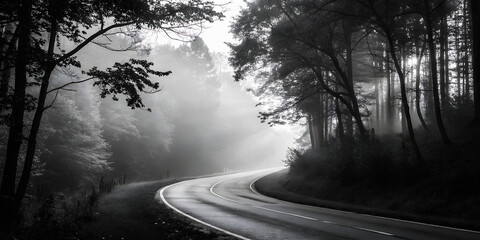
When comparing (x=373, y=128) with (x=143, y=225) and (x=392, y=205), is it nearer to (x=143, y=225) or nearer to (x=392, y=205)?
(x=392, y=205)

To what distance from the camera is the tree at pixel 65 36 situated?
25.5ft

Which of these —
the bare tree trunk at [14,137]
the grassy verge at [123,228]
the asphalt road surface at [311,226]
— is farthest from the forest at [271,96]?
the asphalt road surface at [311,226]

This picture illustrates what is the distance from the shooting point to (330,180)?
21703 mm

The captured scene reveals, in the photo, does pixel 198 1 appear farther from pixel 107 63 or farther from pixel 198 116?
pixel 198 116

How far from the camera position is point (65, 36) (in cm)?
1006

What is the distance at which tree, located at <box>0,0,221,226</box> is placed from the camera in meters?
7.78

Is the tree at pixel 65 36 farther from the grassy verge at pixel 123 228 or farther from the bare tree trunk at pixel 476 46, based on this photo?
the bare tree trunk at pixel 476 46

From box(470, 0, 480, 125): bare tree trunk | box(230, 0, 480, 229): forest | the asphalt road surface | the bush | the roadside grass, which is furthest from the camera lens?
the bush

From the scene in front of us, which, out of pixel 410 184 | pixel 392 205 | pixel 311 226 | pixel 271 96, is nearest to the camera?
pixel 311 226

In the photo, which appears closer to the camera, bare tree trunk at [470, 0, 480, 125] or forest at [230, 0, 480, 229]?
forest at [230, 0, 480, 229]

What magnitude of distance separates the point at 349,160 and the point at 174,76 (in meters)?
41.9

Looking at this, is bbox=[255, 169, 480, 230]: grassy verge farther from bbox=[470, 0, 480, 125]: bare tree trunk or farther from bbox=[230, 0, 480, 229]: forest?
bbox=[470, 0, 480, 125]: bare tree trunk

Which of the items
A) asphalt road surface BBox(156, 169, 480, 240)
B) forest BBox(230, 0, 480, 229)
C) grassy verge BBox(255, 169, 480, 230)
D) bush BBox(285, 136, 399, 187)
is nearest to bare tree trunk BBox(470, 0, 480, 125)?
forest BBox(230, 0, 480, 229)

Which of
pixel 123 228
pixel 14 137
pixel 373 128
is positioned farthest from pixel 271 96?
pixel 14 137
